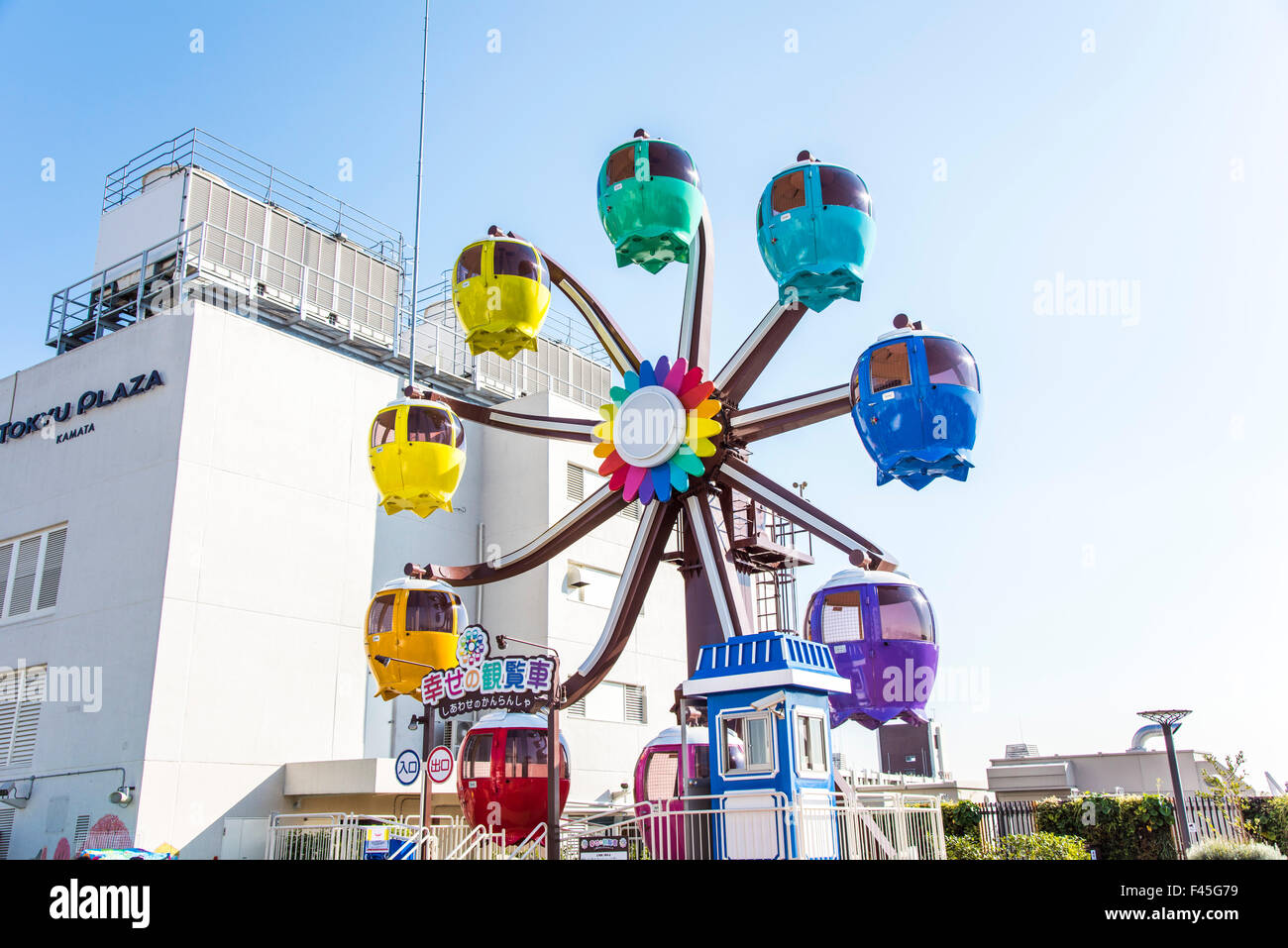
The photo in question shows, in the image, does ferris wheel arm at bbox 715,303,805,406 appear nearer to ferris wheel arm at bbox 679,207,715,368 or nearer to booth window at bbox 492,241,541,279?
ferris wheel arm at bbox 679,207,715,368

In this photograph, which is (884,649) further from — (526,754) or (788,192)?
(788,192)

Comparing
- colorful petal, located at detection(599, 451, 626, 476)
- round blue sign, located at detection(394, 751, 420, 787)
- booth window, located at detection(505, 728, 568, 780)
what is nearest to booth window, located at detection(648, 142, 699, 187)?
colorful petal, located at detection(599, 451, 626, 476)

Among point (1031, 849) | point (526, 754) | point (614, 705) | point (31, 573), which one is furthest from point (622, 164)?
point (31, 573)

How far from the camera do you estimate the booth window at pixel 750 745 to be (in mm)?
13359

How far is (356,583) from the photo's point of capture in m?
26.7

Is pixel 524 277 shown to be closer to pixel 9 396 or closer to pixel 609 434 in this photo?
pixel 609 434

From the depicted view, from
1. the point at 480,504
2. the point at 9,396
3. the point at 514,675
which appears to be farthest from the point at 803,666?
the point at 9,396

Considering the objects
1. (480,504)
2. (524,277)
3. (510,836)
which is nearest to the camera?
(510,836)

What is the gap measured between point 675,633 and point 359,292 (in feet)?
48.0

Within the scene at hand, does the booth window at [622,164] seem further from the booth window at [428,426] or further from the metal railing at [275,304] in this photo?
the metal railing at [275,304]

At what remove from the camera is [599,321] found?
17766 mm

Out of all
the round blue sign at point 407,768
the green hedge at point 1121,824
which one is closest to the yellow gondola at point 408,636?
the round blue sign at point 407,768

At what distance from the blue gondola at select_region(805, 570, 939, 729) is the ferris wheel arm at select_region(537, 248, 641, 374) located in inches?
211
